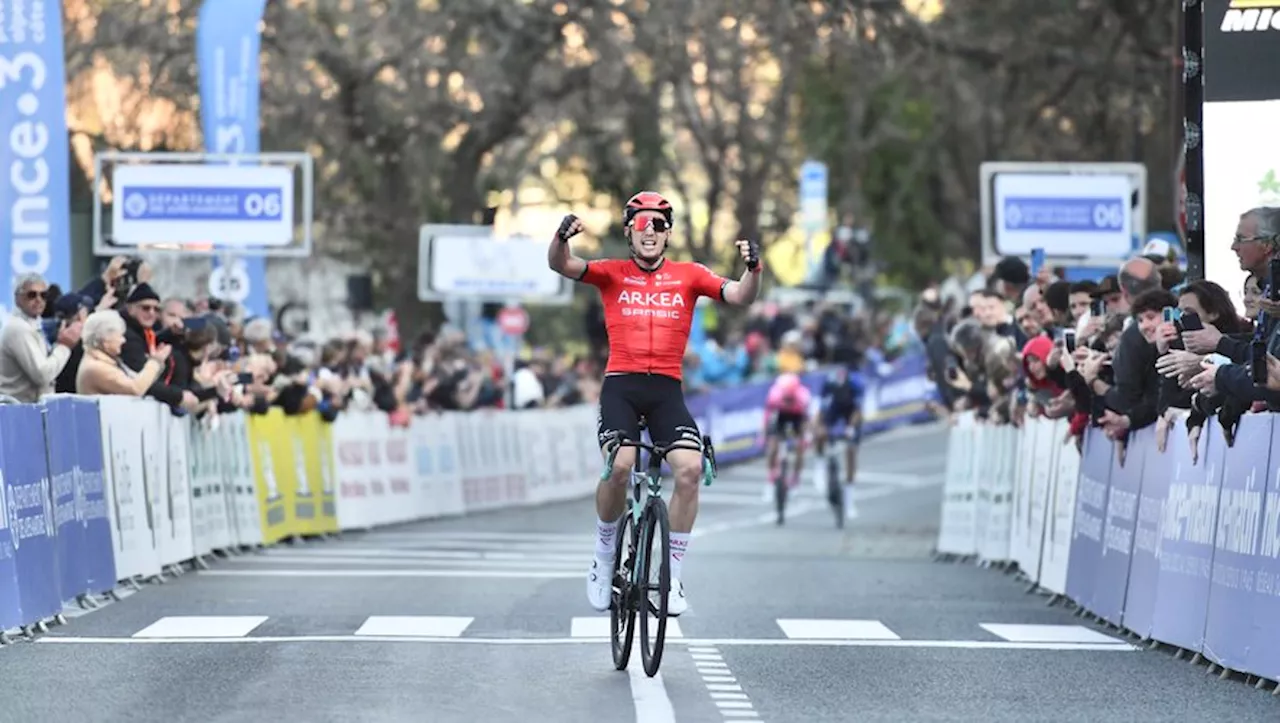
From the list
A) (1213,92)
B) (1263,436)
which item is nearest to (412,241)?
(1213,92)

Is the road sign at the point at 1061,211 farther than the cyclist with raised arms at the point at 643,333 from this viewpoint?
Yes

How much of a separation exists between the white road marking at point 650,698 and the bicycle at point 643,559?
0.25ft

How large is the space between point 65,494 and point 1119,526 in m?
6.07

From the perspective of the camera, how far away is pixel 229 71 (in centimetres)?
2912

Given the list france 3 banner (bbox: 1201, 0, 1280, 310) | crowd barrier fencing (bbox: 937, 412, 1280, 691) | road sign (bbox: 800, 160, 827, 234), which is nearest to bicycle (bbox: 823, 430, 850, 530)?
crowd barrier fencing (bbox: 937, 412, 1280, 691)

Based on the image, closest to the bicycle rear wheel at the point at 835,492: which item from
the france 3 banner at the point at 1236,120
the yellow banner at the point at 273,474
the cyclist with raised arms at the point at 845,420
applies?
the cyclist with raised arms at the point at 845,420

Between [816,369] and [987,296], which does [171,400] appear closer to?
[987,296]

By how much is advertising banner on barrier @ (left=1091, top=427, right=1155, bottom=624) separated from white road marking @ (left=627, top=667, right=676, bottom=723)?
4.40 meters

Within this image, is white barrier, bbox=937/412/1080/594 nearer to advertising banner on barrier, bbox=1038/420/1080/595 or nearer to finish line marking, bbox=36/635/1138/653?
advertising banner on barrier, bbox=1038/420/1080/595

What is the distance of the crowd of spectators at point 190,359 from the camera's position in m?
18.7

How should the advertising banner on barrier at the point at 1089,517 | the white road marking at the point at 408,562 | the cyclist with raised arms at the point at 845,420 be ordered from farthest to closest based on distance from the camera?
1. the cyclist with raised arms at the point at 845,420
2. the white road marking at the point at 408,562
3. the advertising banner on barrier at the point at 1089,517

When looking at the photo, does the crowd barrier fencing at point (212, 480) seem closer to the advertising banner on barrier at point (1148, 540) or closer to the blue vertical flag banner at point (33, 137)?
the blue vertical flag banner at point (33, 137)

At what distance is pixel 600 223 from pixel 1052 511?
120ft

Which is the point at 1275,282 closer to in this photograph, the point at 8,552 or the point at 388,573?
the point at 8,552
